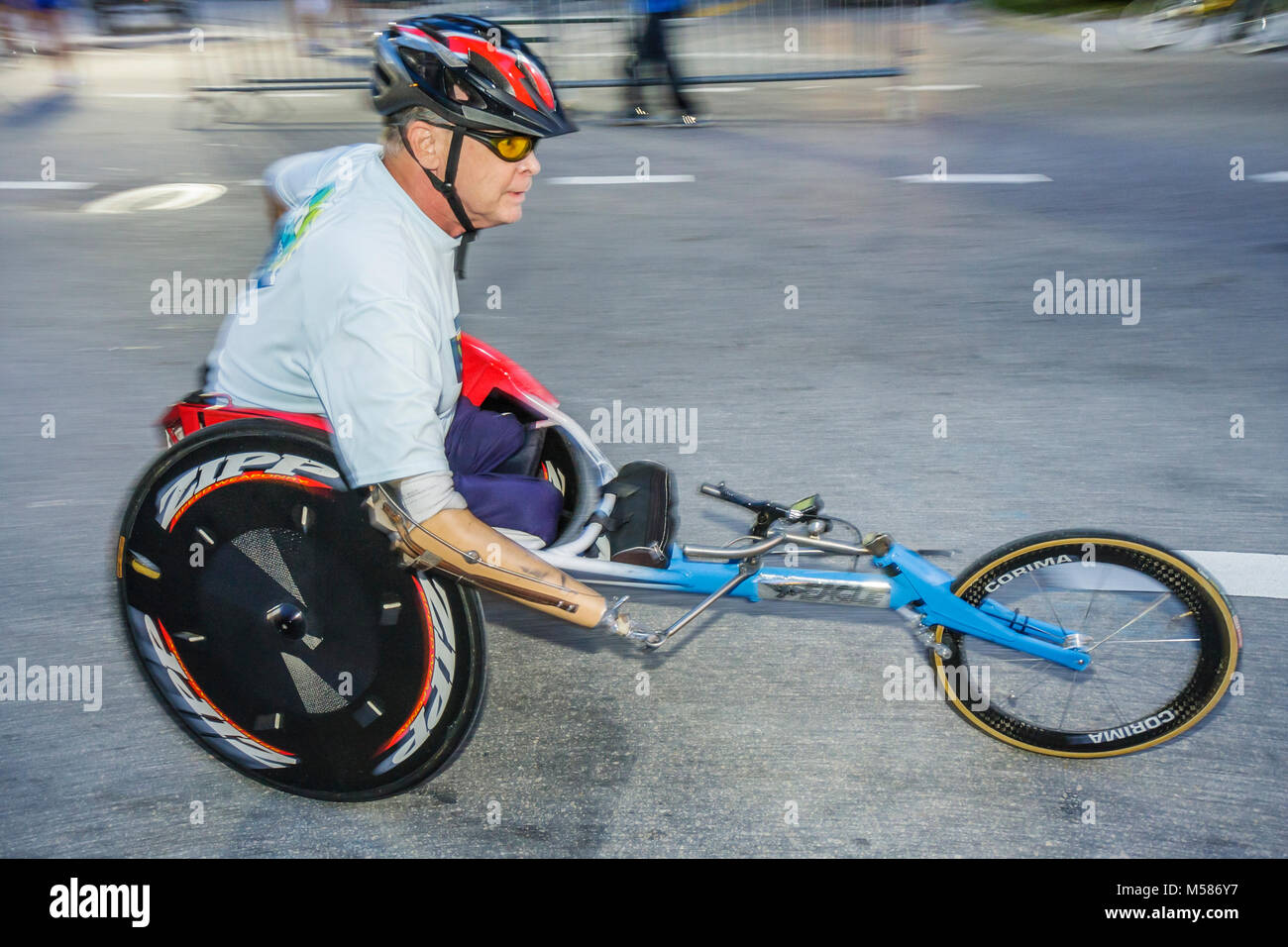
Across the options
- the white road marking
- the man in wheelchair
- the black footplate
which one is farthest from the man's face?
the white road marking

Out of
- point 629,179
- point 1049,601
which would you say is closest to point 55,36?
point 629,179

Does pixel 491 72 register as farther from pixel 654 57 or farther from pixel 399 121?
pixel 654 57


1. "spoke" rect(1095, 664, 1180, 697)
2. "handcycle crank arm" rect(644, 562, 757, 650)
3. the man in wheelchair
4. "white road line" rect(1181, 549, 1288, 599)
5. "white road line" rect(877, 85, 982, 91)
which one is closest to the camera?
the man in wheelchair

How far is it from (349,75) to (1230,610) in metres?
9.25

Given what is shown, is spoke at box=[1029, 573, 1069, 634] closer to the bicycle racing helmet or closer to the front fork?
the front fork

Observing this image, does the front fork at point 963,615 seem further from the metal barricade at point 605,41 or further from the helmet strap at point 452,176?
the metal barricade at point 605,41

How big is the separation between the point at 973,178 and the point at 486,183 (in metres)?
5.61

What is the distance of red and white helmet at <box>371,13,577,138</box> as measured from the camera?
254 centimetres

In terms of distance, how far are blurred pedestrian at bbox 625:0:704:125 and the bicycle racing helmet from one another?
21.5 ft

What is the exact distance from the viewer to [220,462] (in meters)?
2.53

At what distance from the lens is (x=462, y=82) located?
2.54 meters

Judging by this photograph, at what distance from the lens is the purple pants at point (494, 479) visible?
2.80 meters

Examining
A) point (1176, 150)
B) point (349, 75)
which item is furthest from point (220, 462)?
point (349, 75)
